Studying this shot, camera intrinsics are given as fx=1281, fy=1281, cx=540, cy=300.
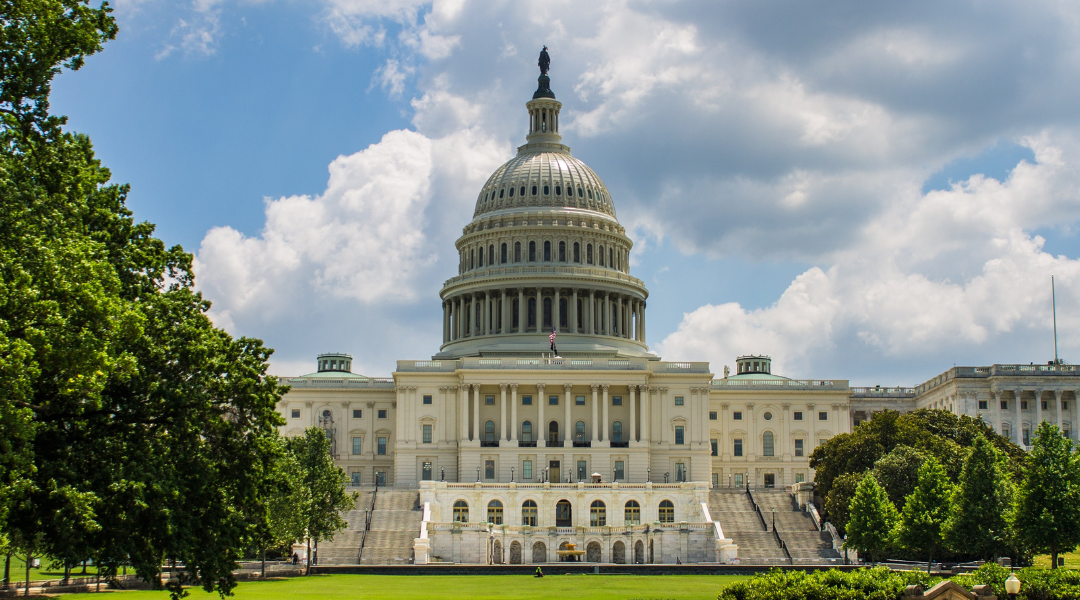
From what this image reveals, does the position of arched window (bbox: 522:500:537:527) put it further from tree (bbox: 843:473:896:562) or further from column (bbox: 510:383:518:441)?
tree (bbox: 843:473:896:562)

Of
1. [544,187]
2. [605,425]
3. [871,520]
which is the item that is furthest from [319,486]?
[544,187]

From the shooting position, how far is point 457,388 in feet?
420

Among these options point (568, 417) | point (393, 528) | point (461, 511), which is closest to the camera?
point (393, 528)

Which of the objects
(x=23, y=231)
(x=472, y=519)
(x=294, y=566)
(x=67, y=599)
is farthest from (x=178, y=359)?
(x=472, y=519)

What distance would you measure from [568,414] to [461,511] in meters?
19.9

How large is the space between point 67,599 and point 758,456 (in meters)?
97.6

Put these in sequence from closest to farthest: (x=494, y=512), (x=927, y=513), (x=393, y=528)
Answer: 1. (x=927, y=513)
2. (x=393, y=528)
3. (x=494, y=512)

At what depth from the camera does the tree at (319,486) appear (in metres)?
82.0

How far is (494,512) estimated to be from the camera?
110562 millimetres

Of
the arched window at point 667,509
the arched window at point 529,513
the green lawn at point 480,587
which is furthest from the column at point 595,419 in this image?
the green lawn at point 480,587

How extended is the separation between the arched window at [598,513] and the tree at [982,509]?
39.3 m

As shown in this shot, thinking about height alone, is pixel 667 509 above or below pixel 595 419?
below

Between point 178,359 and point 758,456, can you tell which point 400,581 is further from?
point 758,456

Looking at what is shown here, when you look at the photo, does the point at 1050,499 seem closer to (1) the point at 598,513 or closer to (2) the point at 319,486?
(2) the point at 319,486
